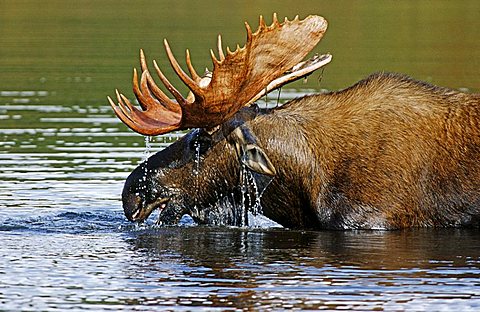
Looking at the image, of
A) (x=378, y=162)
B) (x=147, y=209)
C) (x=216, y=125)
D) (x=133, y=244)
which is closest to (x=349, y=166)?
(x=378, y=162)

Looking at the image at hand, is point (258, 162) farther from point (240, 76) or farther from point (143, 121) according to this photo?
point (143, 121)

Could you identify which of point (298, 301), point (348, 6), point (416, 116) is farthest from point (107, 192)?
point (348, 6)

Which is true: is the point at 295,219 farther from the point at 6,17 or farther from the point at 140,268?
the point at 6,17

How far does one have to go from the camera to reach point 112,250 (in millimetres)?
11164

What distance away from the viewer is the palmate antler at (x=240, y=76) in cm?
1135

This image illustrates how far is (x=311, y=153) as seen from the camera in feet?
38.8

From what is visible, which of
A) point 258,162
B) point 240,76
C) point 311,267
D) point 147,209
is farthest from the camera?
point 147,209

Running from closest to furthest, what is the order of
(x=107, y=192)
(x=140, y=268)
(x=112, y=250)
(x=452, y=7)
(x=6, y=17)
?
(x=140, y=268) < (x=112, y=250) < (x=107, y=192) < (x=6, y=17) < (x=452, y=7)

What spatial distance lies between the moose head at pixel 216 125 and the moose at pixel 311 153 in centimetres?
1

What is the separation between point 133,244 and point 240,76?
154cm

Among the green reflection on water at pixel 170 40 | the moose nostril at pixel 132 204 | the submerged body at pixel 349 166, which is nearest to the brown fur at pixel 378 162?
the submerged body at pixel 349 166

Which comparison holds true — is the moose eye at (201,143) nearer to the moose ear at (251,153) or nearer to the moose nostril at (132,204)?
the moose ear at (251,153)

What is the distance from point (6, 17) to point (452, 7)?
12.5 meters

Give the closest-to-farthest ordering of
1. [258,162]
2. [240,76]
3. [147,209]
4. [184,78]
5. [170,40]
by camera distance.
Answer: [184,78] < [240,76] < [258,162] < [147,209] < [170,40]
